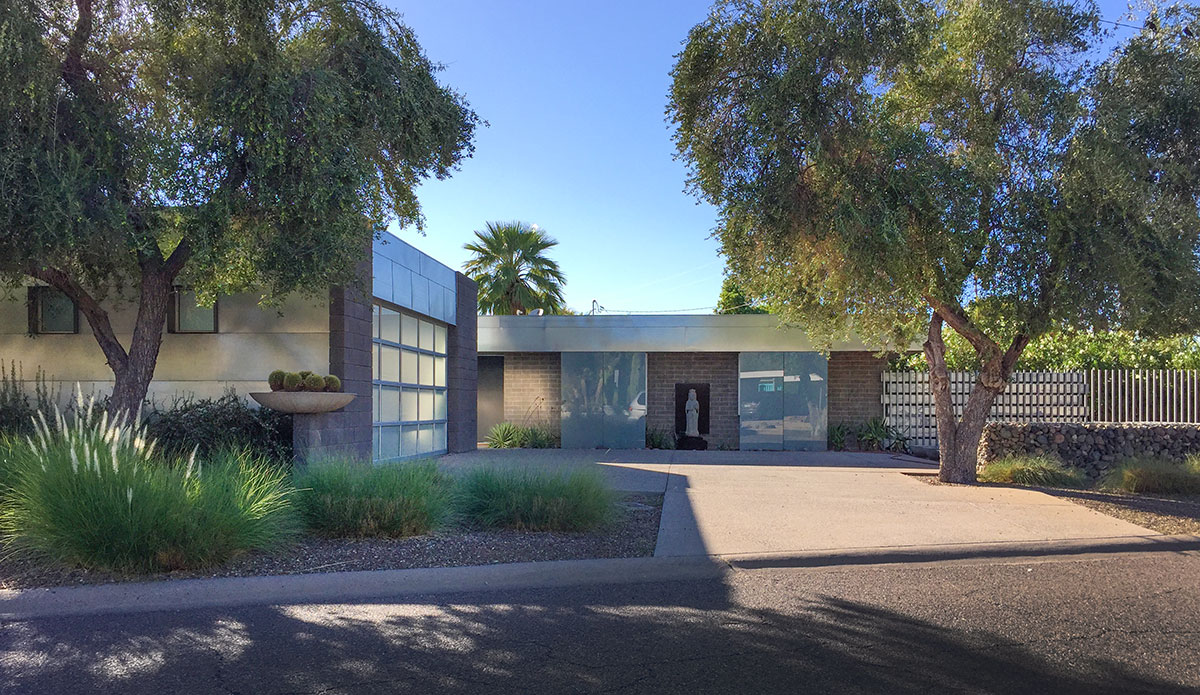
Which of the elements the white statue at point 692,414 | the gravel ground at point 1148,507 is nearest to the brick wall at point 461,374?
the white statue at point 692,414

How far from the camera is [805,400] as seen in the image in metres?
21.2

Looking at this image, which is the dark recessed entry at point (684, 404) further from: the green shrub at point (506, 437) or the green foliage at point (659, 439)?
the green shrub at point (506, 437)

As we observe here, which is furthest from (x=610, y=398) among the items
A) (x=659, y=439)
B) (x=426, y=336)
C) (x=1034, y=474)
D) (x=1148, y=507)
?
(x=1148, y=507)

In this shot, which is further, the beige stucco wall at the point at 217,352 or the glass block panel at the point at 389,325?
the glass block panel at the point at 389,325

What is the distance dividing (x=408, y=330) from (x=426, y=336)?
3.77 feet

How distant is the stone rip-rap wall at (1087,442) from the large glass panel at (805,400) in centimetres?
578

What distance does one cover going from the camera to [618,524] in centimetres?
923

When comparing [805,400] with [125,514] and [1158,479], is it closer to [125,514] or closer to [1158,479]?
[1158,479]

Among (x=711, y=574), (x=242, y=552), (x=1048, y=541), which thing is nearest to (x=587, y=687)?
(x=711, y=574)

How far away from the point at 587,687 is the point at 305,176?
6.47 metres

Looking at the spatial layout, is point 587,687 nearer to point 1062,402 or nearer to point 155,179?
point 155,179

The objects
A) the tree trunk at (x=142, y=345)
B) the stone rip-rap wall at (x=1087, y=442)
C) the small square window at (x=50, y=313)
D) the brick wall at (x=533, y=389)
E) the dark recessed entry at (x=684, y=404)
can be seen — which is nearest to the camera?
the tree trunk at (x=142, y=345)

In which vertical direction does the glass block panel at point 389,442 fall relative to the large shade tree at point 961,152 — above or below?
below

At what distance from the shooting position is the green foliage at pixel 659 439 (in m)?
21.8
